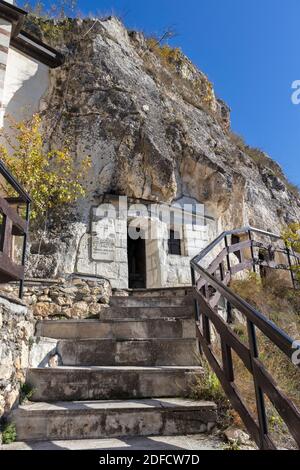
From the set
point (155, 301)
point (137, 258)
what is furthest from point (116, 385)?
point (137, 258)

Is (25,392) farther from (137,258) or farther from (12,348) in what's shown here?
(137,258)

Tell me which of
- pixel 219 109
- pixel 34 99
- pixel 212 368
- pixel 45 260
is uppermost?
pixel 219 109

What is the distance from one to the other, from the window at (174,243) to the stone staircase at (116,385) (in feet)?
15.8

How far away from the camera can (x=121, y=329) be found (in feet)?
12.1

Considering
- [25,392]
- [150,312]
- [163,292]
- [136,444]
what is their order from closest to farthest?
1. [136,444]
2. [25,392]
3. [150,312]
4. [163,292]

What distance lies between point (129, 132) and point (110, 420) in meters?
6.66

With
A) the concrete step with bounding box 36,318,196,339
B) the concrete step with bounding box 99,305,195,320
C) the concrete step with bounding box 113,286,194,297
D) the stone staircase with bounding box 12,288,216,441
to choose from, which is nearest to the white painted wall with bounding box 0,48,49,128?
the concrete step with bounding box 113,286,194,297

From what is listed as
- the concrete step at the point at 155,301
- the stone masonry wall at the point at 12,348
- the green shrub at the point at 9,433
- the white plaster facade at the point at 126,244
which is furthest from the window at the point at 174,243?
the green shrub at the point at 9,433

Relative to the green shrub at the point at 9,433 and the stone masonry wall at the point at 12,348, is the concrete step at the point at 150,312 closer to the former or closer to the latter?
the stone masonry wall at the point at 12,348

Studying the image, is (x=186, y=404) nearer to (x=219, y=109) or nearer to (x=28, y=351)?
(x=28, y=351)

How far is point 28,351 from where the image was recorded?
2848 mm

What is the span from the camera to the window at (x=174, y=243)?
8.50 m

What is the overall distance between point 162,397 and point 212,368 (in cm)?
50
